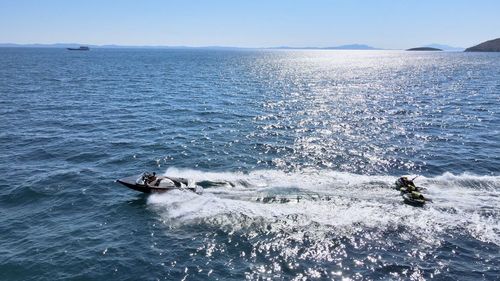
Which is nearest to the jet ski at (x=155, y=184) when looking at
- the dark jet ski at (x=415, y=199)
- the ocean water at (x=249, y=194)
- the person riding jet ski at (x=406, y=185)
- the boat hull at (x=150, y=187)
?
the boat hull at (x=150, y=187)

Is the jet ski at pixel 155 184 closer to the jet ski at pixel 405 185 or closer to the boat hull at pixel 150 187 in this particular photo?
the boat hull at pixel 150 187

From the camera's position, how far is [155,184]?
131ft

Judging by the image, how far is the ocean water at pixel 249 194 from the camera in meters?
28.1

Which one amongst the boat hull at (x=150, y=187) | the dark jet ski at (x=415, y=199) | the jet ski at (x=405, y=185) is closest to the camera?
the dark jet ski at (x=415, y=199)

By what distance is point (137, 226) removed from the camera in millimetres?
33281

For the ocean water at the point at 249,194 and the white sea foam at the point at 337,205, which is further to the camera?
the white sea foam at the point at 337,205

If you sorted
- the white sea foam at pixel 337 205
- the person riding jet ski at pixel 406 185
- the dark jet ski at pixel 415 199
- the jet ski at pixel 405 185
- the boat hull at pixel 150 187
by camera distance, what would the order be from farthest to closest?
the boat hull at pixel 150 187 < the jet ski at pixel 405 185 < the person riding jet ski at pixel 406 185 < the dark jet ski at pixel 415 199 < the white sea foam at pixel 337 205

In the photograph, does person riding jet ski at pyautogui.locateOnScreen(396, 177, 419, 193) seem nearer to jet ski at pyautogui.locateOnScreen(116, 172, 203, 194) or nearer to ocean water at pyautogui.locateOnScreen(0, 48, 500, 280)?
ocean water at pyautogui.locateOnScreen(0, 48, 500, 280)

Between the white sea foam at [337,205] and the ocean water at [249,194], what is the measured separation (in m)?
0.18

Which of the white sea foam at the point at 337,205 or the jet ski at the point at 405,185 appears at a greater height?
the jet ski at the point at 405,185

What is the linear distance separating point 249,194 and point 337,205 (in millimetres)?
8561

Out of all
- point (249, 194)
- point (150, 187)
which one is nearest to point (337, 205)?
point (249, 194)

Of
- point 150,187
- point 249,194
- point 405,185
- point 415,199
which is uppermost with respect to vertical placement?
point 405,185

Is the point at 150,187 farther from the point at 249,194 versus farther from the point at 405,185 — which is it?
the point at 405,185
